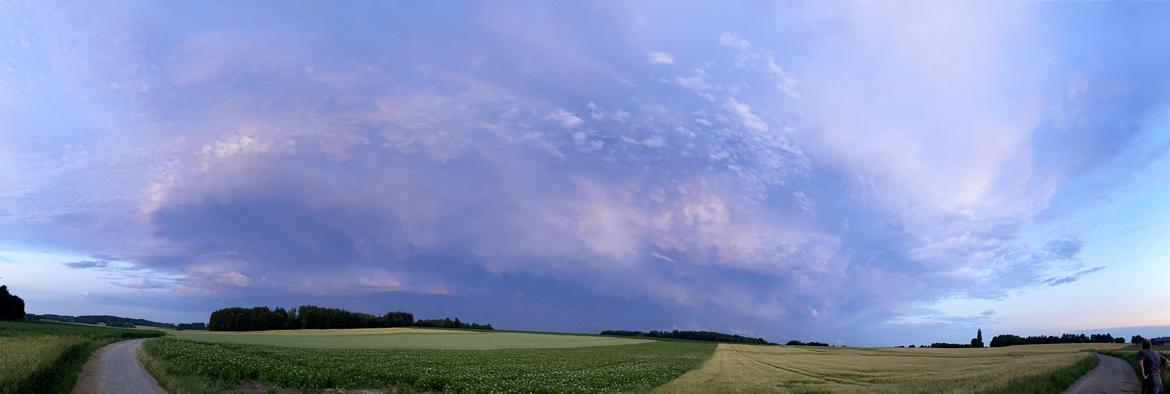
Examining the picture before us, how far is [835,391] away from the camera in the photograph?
24.2 m

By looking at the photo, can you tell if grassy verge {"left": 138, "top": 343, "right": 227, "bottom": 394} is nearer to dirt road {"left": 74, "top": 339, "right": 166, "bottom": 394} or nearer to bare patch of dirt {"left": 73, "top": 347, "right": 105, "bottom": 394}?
dirt road {"left": 74, "top": 339, "right": 166, "bottom": 394}

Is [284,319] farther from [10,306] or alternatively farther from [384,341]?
[384,341]

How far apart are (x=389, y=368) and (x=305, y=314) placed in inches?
4685

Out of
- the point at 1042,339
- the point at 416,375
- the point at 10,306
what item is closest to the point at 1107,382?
the point at 416,375

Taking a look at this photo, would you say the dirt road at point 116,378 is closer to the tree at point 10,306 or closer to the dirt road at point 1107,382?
the dirt road at point 1107,382

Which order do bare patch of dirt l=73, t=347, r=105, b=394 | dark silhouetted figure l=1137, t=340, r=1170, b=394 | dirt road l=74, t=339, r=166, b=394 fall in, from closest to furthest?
dark silhouetted figure l=1137, t=340, r=1170, b=394, dirt road l=74, t=339, r=166, b=394, bare patch of dirt l=73, t=347, r=105, b=394

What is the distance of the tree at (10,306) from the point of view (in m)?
119

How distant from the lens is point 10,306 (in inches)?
4783

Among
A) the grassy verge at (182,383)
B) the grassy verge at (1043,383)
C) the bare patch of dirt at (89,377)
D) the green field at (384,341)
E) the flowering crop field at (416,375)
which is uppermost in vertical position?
the grassy verge at (1043,383)

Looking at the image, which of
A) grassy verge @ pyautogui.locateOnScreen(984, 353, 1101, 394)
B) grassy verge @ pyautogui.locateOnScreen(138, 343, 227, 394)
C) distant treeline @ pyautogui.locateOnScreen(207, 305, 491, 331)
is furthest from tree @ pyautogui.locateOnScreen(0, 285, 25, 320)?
grassy verge @ pyautogui.locateOnScreen(984, 353, 1101, 394)

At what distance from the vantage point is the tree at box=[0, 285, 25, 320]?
11919 centimetres

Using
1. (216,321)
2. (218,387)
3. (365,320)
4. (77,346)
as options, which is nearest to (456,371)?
(218,387)

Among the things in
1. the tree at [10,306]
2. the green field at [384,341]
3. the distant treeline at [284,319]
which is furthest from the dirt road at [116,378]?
the tree at [10,306]

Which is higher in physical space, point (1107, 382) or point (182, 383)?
point (1107, 382)
